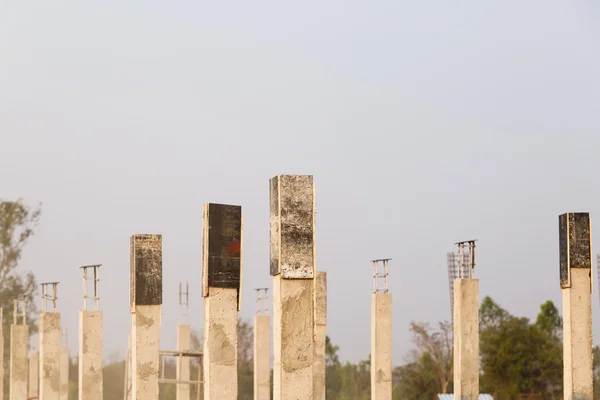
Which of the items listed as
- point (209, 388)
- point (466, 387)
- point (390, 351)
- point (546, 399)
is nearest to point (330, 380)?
point (546, 399)

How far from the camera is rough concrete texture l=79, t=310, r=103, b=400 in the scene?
17203 millimetres

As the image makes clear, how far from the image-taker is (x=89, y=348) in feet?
56.5

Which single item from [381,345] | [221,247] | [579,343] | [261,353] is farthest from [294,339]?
[261,353]

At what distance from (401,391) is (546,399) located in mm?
5336

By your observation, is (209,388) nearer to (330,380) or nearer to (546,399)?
(546,399)

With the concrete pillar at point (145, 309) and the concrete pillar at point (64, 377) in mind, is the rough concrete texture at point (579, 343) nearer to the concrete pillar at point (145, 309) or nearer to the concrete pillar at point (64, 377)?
the concrete pillar at point (145, 309)

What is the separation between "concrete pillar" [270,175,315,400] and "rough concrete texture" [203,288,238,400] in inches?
52.0

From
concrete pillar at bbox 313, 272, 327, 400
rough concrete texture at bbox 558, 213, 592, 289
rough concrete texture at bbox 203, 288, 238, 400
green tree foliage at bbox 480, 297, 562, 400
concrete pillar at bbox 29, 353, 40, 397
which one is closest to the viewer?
rough concrete texture at bbox 203, 288, 238, 400

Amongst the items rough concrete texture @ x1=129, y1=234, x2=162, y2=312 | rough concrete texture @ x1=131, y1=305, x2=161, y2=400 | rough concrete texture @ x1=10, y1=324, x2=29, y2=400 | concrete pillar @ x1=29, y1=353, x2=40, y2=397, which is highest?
rough concrete texture @ x1=129, y1=234, x2=162, y2=312

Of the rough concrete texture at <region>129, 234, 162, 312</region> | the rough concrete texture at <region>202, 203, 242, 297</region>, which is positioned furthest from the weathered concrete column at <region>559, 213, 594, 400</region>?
the rough concrete texture at <region>129, 234, 162, 312</region>

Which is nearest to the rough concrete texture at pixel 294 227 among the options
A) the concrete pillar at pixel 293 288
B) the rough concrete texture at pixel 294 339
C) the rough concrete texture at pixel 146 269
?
the concrete pillar at pixel 293 288

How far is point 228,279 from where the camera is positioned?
11711 millimetres

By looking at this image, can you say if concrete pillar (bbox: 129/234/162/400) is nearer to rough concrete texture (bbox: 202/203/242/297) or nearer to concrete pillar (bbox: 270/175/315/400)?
rough concrete texture (bbox: 202/203/242/297)

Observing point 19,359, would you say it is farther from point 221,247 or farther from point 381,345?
point 221,247
